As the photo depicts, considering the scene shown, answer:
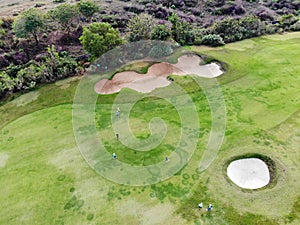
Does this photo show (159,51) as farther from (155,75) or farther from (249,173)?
(249,173)

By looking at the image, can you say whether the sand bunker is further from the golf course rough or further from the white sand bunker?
the white sand bunker

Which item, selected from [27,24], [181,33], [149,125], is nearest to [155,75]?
[149,125]

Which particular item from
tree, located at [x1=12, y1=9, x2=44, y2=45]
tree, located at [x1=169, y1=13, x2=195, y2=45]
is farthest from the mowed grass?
tree, located at [x1=12, y1=9, x2=44, y2=45]

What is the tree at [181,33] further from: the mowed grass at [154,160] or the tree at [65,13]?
the tree at [65,13]

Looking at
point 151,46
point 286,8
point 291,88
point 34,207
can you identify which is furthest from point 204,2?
point 34,207

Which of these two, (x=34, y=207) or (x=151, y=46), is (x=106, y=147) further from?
(x=151, y=46)

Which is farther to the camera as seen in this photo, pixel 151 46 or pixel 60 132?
pixel 151 46
